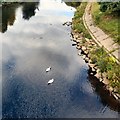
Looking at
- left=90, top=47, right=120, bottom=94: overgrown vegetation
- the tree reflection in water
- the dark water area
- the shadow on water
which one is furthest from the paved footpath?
→ the shadow on water

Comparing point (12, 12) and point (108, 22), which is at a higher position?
point (108, 22)

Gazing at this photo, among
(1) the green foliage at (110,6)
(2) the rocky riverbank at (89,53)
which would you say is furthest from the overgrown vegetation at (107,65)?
(1) the green foliage at (110,6)

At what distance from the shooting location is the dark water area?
23.9 metres

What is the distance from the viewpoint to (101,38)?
3666cm

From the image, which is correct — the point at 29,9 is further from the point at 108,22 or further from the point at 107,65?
the point at 107,65

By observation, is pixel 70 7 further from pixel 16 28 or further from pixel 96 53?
pixel 96 53

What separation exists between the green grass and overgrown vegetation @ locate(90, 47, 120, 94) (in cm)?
274

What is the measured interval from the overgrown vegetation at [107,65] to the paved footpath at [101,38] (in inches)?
29.3

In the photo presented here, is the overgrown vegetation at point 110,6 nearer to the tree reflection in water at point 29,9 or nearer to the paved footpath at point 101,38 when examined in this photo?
the paved footpath at point 101,38

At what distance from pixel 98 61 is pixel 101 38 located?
6.54m

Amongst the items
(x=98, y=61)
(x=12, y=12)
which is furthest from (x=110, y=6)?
(x=12, y=12)

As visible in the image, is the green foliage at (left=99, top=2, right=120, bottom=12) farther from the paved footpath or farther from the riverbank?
the riverbank

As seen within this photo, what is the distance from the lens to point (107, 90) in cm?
2688

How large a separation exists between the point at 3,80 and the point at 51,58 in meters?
6.98
